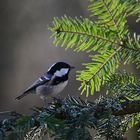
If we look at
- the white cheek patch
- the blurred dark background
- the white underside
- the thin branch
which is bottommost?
the thin branch

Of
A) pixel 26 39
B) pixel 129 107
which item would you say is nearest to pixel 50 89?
pixel 129 107

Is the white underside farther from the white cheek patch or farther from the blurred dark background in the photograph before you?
the blurred dark background

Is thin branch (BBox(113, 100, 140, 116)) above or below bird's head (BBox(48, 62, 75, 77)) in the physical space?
below

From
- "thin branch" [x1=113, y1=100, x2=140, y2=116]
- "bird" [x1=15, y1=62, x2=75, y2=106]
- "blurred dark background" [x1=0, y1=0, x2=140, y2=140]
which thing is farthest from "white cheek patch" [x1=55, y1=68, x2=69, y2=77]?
"blurred dark background" [x1=0, y1=0, x2=140, y2=140]

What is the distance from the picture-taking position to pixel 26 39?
9250mm

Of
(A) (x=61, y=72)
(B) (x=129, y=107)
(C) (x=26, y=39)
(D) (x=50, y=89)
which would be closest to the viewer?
(B) (x=129, y=107)

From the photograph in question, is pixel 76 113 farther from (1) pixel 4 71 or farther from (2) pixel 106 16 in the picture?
(1) pixel 4 71

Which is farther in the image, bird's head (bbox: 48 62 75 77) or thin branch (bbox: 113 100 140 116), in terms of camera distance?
bird's head (bbox: 48 62 75 77)

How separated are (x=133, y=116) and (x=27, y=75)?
7514 mm

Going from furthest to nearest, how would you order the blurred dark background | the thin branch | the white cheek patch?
the blurred dark background → the white cheek patch → the thin branch

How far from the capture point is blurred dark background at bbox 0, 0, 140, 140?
28.5 feet

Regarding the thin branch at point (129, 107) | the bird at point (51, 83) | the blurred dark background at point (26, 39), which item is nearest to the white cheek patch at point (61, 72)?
the bird at point (51, 83)

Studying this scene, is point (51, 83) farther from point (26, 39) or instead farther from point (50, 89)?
point (26, 39)

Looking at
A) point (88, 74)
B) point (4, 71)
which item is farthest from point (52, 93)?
point (4, 71)
